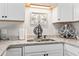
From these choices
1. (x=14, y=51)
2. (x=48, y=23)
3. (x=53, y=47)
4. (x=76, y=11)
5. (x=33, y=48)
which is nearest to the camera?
(x=14, y=51)

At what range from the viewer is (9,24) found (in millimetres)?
2625

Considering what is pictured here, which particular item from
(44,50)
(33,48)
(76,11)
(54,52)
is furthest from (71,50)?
(76,11)

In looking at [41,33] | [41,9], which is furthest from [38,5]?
[41,33]

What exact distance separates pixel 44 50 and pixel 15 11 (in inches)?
38.6

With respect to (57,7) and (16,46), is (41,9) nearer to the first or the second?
Result: (57,7)

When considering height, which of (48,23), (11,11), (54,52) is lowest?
(54,52)

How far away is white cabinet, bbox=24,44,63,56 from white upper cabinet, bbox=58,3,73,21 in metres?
0.73

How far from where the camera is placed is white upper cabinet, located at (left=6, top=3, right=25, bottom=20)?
232 centimetres

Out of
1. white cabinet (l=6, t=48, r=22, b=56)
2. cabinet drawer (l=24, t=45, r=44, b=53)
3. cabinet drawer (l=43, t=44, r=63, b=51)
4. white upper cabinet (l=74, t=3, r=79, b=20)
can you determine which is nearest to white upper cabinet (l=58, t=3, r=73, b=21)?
white upper cabinet (l=74, t=3, r=79, b=20)

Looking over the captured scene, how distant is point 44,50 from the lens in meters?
2.26

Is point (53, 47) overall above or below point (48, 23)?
below

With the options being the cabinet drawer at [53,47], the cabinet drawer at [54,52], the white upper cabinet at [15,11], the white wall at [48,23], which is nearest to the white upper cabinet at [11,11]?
the white upper cabinet at [15,11]

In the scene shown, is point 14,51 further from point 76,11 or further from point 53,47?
point 76,11

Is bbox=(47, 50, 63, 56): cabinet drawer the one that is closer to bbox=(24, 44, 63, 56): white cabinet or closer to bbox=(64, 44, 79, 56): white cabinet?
bbox=(24, 44, 63, 56): white cabinet
